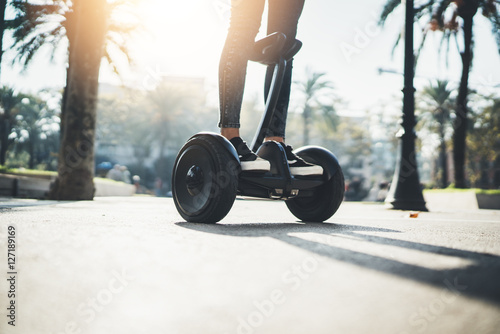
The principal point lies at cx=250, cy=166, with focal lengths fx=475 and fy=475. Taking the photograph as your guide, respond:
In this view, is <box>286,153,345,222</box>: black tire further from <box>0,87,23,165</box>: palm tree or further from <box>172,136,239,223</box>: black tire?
<box>0,87,23,165</box>: palm tree

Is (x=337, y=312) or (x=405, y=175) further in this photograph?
(x=405, y=175)

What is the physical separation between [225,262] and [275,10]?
2.19m

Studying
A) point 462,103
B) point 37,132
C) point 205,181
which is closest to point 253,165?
point 205,181

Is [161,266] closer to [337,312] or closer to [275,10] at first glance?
[337,312]

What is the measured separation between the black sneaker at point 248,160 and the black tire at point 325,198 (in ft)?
1.63

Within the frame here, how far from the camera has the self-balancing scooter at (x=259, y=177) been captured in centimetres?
229

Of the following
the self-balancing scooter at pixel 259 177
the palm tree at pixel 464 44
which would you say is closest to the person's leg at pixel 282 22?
the self-balancing scooter at pixel 259 177

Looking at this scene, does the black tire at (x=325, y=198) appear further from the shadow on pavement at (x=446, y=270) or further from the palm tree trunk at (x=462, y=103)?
the palm tree trunk at (x=462, y=103)

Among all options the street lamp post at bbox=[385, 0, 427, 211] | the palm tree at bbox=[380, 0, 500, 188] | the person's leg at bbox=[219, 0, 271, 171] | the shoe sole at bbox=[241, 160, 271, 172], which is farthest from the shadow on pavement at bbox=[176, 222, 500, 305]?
the palm tree at bbox=[380, 0, 500, 188]

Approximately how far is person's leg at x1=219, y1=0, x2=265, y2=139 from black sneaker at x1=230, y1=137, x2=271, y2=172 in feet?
0.24

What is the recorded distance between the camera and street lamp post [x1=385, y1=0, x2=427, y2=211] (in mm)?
7531

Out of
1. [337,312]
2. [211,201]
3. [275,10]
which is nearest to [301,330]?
[337,312]

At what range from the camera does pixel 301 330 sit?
2.45ft

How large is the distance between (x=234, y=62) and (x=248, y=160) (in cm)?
58
